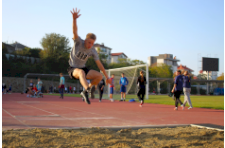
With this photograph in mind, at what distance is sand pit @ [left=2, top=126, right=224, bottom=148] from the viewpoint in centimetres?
397

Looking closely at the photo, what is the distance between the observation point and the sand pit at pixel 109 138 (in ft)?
13.0

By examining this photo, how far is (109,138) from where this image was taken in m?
4.39

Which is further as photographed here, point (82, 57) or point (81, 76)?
point (82, 57)

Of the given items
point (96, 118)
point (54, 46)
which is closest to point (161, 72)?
point (54, 46)

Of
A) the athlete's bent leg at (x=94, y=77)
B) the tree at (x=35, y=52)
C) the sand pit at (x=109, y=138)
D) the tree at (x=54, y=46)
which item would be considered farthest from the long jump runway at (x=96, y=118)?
the tree at (x=35, y=52)

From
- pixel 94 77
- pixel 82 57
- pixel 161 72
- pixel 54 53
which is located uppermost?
pixel 54 53

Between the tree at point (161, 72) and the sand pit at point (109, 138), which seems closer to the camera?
the sand pit at point (109, 138)

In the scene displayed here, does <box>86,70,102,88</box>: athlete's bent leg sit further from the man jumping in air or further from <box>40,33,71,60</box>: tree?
<box>40,33,71,60</box>: tree

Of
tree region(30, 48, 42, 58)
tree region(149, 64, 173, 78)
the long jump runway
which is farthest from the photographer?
tree region(149, 64, 173, 78)

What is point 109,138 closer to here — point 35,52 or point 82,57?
point 82,57

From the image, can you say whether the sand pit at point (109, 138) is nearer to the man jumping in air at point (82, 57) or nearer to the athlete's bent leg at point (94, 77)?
the man jumping in air at point (82, 57)

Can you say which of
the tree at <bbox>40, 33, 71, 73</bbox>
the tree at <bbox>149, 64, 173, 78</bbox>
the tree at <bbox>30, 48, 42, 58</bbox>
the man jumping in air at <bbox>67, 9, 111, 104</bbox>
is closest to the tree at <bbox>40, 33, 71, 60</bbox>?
the tree at <bbox>40, 33, 71, 73</bbox>

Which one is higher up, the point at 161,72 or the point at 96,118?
the point at 161,72

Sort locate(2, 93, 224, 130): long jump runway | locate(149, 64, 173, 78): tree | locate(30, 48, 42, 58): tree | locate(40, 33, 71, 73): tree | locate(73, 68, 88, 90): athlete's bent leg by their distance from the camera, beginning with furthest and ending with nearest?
1. locate(149, 64, 173, 78): tree
2. locate(30, 48, 42, 58): tree
3. locate(40, 33, 71, 73): tree
4. locate(2, 93, 224, 130): long jump runway
5. locate(73, 68, 88, 90): athlete's bent leg
